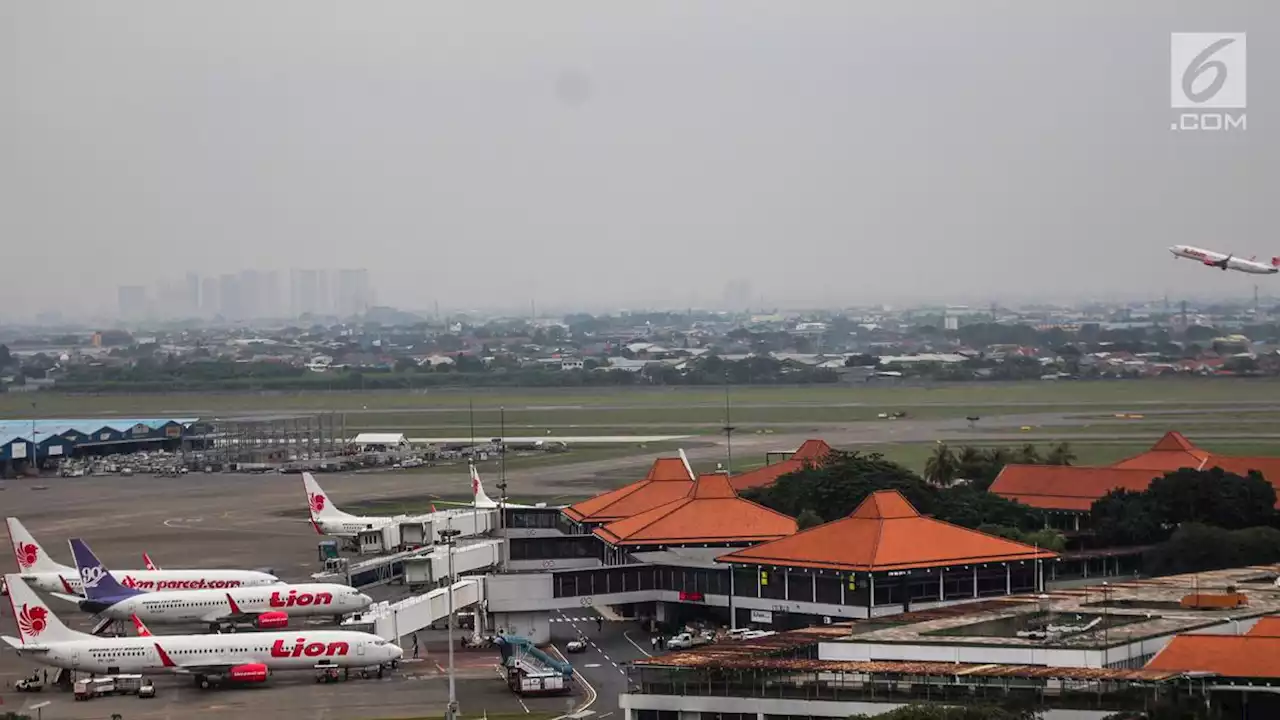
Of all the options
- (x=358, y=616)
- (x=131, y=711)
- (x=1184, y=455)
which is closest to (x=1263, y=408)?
(x=1184, y=455)

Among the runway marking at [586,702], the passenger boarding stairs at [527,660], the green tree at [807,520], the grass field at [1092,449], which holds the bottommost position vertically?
the runway marking at [586,702]

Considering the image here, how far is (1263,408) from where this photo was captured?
16838 centimetres

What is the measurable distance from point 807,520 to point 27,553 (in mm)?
33402

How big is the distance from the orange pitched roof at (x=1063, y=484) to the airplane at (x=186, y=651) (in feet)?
130

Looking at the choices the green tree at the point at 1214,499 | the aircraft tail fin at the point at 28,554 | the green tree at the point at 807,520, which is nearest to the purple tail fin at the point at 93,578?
the aircraft tail fin at the point at 28,554

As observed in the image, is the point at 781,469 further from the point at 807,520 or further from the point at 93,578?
the point at 93,578

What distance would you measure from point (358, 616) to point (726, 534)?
51.1ft

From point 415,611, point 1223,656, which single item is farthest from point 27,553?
point 1223,656

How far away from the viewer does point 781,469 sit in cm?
9906

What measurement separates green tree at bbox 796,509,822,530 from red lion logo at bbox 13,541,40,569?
32.6 meters

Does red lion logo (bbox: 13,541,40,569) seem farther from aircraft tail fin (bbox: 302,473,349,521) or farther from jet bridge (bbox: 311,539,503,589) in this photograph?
aircraft tail fin (bbox: 302,473,349,521)

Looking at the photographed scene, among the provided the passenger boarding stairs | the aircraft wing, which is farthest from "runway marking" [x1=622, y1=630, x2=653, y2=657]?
the aircraft wing

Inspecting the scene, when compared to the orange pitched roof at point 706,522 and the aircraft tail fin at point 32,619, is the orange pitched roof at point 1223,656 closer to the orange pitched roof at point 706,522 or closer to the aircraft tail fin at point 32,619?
the orange pitched roof at point 706,522

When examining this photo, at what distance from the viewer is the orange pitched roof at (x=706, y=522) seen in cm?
7419
